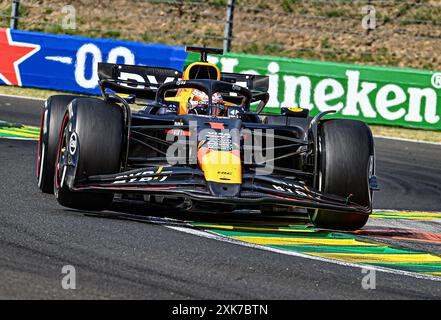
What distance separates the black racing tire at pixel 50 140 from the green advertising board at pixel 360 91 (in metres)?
8.02

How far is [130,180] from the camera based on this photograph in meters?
6.66

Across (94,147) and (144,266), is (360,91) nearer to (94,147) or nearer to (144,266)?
(94,147)

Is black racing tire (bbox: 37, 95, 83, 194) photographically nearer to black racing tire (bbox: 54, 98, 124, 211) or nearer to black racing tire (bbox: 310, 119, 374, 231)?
black racing tire (bbox: 54, 98, 124, 211)

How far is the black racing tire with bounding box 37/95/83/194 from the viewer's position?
25.6ft

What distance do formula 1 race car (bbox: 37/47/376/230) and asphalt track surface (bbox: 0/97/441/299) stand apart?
0.29 m

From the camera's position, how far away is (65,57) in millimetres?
16672

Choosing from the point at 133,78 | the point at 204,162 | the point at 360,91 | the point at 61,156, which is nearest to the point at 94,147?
the point at 61,156

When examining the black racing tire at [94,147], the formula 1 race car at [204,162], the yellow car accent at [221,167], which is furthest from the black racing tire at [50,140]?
the yellow car accent at [221,167]

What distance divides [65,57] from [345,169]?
10.5m

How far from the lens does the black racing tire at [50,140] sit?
25.6ft

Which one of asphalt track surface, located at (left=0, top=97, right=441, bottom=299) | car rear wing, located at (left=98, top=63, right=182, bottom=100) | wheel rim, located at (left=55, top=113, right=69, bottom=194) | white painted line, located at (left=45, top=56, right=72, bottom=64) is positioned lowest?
asphalt track surface, located at (left=0, top=97, right=441, bottom=299)

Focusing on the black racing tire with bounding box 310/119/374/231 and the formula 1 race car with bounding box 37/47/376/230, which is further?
the black racing tire with bounding box 310/119/374/231

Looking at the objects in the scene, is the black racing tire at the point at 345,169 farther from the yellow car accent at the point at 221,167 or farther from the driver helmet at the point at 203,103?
the driver helmet at the point at 203,103

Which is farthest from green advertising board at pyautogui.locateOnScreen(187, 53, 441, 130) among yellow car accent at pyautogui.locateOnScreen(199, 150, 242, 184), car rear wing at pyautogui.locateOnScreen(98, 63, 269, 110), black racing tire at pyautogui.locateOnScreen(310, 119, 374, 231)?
yellow car accent at pyautogui.locateOnScreen(199, 150, 242, 184)
